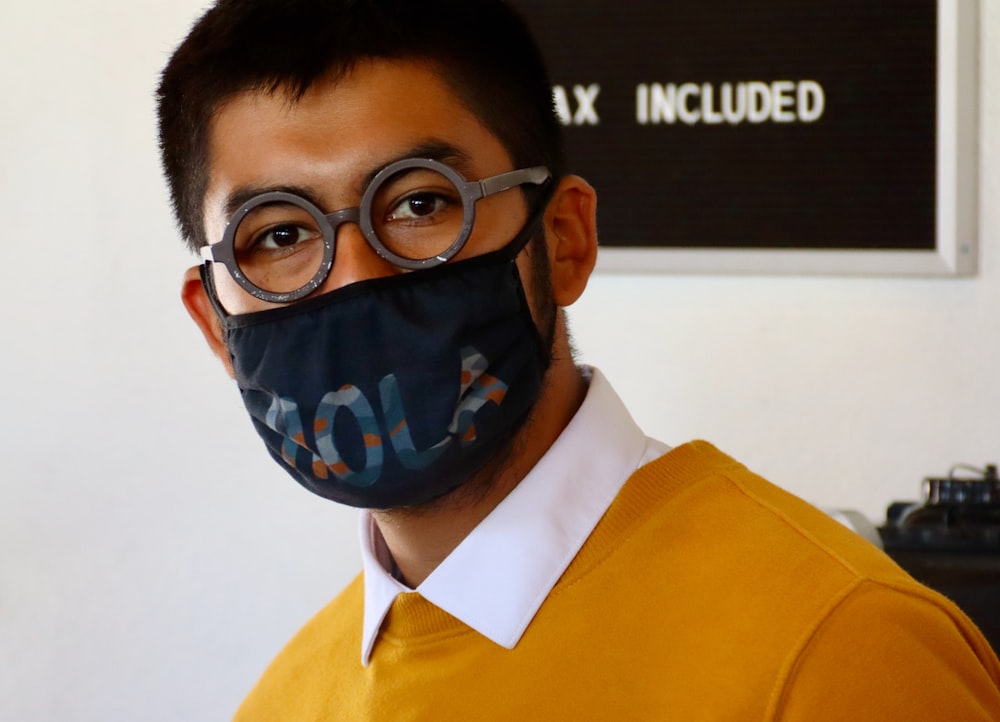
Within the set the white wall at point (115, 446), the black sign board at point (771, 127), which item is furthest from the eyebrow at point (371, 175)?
the white wall at point (115, 446)

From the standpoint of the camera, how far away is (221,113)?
3.22ft

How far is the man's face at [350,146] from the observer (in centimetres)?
91

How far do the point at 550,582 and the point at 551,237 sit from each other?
0.98ft

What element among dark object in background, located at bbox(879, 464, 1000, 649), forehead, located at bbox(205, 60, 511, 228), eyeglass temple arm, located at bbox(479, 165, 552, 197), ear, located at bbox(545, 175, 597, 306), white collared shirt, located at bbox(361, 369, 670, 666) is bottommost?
dark object in background, located at bbox(879, 464, 1000, 649)

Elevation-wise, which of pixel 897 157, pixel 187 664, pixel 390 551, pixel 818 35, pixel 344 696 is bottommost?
pixel 187 664

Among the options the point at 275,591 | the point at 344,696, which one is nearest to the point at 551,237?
the point at 344,696

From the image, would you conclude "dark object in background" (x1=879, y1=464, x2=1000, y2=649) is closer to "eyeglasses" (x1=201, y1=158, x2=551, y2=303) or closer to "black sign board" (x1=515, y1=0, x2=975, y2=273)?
"black sign board" (x1=515, y1=0, x2=975, y2=273)

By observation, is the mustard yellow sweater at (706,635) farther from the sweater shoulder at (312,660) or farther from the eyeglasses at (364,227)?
the eyeglasses at (364,227)

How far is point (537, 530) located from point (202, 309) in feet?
1.27

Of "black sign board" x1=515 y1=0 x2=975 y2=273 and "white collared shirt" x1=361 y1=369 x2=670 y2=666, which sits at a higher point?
"black sign board" x1=515 y1=0 x2=975 y2=273

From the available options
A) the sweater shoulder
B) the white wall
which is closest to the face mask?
the sweater shoulder

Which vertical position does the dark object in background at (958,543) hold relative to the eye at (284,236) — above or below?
below

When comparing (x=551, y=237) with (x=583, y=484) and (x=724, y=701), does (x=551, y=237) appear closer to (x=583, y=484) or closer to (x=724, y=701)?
(x=583, y=484)

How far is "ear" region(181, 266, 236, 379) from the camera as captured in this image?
3.51 feet
